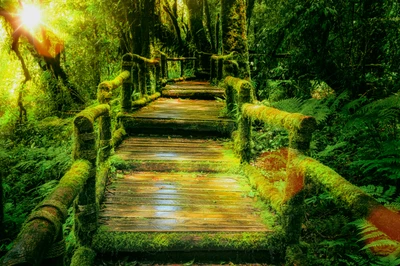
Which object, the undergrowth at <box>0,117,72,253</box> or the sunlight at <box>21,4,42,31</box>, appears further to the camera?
the sunlight at <box>21,4,42,31</box>

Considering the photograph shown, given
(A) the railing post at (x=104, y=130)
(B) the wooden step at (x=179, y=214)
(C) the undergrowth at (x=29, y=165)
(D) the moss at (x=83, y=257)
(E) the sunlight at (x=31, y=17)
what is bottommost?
(C) the undergrowth at (x=29, y=165)

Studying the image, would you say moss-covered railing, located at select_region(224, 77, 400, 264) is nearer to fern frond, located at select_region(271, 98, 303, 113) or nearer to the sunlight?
fern frond, located at select_region(271, 98, 303, 113)

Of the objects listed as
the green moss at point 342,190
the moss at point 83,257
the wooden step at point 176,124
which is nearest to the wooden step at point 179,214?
the moss at point 83,257

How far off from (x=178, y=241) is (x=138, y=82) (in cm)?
644

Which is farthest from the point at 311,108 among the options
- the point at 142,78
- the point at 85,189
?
the point at 142,78

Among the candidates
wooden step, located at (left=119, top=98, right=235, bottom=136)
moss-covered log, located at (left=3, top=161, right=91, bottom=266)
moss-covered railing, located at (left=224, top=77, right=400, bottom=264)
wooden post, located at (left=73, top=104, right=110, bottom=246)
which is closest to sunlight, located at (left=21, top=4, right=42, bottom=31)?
wooden step, located at (left=119, top=98, right=235, bottom=136)

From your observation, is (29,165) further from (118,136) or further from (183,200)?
(183,200)

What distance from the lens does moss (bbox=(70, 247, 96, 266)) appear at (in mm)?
3000

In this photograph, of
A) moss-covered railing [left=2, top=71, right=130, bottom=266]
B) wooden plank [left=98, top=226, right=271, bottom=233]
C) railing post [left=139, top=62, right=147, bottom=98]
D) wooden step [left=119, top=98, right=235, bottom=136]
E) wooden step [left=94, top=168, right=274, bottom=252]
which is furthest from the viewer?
railing post [left=139, top=62, right=147, bottom=98]

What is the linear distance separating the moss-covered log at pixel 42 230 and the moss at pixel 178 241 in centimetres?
108

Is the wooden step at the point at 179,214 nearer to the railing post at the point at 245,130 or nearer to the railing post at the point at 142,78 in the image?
the railing post at the point at 245,130

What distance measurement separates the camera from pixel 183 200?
4.20 meters

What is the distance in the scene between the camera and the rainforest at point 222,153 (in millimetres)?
3125

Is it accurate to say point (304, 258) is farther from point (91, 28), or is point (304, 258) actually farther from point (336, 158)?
point (91, 28)
